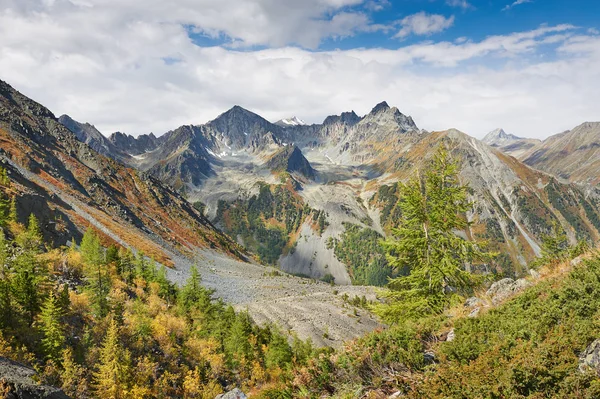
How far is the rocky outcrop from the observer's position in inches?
551

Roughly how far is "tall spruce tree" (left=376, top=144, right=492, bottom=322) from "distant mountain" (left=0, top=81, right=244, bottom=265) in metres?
66.1

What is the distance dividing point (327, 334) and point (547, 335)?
6841 cm

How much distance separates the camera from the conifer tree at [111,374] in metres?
26.5

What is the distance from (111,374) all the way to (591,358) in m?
30.5

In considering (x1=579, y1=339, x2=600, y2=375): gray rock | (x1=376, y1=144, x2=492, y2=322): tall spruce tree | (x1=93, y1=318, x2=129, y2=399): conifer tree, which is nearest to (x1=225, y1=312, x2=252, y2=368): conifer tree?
(x1=93, y1=318, x2=129, y2=399): conifer tree

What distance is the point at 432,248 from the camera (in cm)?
1973

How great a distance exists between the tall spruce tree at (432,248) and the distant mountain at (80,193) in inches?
2602

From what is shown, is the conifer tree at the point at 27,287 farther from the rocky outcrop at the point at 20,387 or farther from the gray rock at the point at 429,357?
the gray rock at the point at 429,357

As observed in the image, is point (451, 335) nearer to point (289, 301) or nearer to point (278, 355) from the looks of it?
point (278, 355)

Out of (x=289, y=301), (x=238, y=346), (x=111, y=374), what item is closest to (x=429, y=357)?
(x=111, y=374)

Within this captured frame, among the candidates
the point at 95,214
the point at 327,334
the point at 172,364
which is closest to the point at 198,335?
the point at 172,364

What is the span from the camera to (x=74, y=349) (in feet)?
95.7

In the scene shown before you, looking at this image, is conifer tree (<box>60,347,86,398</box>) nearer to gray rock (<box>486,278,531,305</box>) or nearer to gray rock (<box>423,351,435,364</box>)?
gray rock (<box>423,351,435,364</box>)

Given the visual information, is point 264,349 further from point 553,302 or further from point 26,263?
point 553,302
